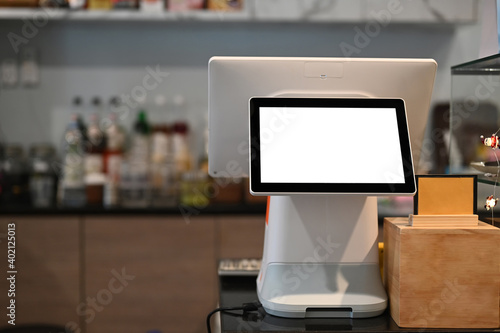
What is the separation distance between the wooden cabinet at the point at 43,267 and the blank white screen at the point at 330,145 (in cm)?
162

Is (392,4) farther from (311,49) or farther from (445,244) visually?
(445,244)

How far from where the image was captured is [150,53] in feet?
9.46

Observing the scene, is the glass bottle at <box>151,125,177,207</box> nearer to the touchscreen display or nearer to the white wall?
the white wall

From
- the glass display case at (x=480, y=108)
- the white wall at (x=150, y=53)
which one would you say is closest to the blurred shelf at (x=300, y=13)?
the white wall at (x=150, y=53)

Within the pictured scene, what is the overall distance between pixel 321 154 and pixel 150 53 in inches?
78.6

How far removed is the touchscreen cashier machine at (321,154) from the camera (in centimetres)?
108

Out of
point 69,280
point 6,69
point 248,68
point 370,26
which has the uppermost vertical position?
point 370,26

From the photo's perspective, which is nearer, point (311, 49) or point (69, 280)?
point (69, 280)

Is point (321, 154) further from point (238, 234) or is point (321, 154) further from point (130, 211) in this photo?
point (130, 211)

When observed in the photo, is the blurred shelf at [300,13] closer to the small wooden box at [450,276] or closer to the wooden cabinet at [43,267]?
the wooden cabinet at [43,267]

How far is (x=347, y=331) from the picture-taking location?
105cm

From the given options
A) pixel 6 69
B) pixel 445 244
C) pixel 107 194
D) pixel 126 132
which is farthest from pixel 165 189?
pixel 445 244

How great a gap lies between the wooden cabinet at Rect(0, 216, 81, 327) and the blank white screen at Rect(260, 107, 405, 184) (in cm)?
162

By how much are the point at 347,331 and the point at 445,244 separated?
0.25 m
